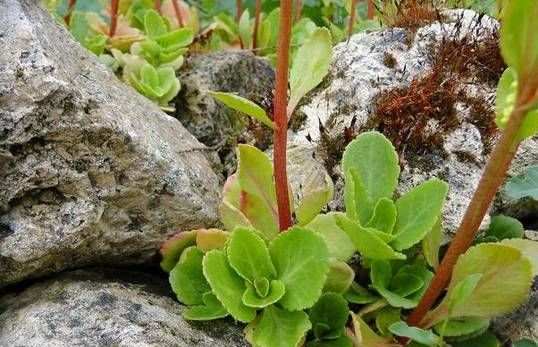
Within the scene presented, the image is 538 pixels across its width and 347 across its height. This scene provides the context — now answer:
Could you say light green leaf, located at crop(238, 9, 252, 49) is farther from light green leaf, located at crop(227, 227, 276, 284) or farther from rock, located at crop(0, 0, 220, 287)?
light green leaf, located at crop(227, 227, 276, 284)

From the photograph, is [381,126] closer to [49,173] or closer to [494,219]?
[494,219]

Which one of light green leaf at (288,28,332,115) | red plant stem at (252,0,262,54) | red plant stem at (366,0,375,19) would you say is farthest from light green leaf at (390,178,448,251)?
red plant stem at (252,0,262,54)

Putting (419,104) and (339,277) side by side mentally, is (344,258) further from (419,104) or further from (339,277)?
(419,104)

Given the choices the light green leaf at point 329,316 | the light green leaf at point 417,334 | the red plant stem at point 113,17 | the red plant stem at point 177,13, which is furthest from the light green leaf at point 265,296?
the red plant stem at point 177,13

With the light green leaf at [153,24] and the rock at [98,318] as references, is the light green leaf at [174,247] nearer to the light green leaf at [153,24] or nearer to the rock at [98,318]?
the rock at [98,318]

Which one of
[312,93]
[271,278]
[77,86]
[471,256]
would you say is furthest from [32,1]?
[471,256]

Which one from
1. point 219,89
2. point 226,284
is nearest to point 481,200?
point 226,284
